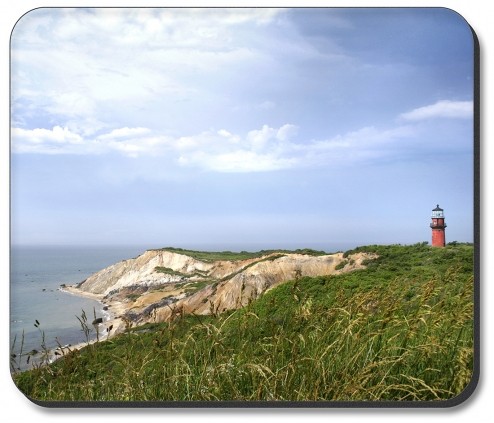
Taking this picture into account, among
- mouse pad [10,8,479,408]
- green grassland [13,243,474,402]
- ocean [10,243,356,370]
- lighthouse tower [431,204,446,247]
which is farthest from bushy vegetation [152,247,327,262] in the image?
lighthouse tower [431,204,446,247]

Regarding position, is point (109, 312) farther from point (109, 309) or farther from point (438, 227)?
point (438, 227)

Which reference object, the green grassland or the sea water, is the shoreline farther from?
the green grassland

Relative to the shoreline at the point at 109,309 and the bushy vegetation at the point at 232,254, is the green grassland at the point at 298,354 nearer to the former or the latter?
the shoreline at the point at 109,309

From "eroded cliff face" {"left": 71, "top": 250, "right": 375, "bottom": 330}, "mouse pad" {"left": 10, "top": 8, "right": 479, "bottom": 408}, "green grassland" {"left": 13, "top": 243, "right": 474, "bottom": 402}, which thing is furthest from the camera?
"eroded cliff face" {"left": 71, "top": 250, "right": 375, "bottom": 330}

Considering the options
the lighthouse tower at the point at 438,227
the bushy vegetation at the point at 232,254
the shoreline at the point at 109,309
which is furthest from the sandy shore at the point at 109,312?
the lighthouse tower at the point at 438,227

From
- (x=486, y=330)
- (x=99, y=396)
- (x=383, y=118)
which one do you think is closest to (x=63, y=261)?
(x=99, y=396)

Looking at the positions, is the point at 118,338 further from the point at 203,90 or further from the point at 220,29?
the point at 220,29

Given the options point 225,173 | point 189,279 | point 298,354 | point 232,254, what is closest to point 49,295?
point 189,279
